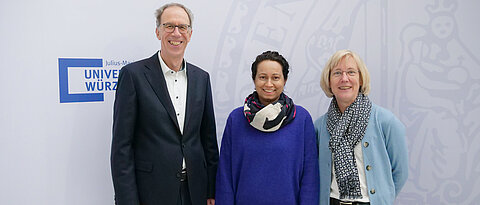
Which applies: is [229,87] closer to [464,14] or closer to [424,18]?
[424,18]

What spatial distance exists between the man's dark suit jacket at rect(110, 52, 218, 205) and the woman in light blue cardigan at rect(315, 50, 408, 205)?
0.72 metres

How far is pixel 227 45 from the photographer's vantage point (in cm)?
279

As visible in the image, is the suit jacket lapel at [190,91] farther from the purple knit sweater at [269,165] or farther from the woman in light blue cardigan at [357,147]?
the woman in light blue cardigan at [357,147]

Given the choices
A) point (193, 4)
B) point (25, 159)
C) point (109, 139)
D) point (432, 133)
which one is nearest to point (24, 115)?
point (25, 159)

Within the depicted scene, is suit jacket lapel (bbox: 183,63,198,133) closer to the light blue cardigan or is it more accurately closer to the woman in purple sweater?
the woman in purple sweater

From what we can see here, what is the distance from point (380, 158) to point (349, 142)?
0.18 m

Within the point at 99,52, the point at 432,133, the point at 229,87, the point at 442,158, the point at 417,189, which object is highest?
the point at 99,52

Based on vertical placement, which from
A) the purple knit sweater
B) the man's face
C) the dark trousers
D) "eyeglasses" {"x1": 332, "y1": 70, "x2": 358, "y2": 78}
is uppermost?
the man's face

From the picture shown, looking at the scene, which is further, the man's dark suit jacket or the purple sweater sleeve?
the purple sweater sleeve

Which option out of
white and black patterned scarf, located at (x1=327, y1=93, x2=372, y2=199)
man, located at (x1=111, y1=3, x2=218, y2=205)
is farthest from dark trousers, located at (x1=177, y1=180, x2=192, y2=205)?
white and black patterned scarf, located at (x1=327, y1=93, x2=372, y2=199)

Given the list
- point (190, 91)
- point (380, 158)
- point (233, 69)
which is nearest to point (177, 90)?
point (190, 91)

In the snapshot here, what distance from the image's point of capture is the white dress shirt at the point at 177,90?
2096 mm

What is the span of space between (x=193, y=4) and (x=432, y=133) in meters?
1.98

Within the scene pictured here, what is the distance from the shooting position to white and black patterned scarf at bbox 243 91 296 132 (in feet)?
6.71
